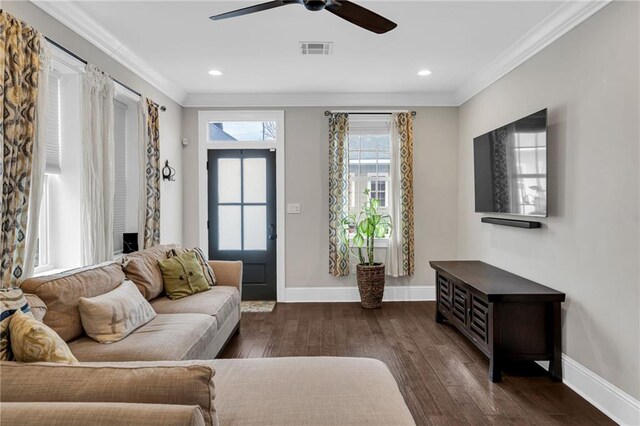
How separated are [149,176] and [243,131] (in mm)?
1528

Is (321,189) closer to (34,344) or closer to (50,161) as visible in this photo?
(50,161)

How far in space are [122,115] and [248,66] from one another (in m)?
1.35

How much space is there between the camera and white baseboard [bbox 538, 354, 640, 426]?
2125 mm

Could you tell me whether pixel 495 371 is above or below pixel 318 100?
below

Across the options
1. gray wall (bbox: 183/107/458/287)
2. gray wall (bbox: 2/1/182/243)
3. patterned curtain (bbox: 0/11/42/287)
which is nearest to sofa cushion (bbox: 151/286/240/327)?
patterned curtain (bbox: 0/11/42/287)

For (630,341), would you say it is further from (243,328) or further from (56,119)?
(56,119)

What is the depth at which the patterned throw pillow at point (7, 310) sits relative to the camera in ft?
5.03

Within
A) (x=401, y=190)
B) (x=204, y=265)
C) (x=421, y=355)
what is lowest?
(x=421, y=355)

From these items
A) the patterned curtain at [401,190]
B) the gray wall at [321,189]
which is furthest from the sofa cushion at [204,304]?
the patterned curtain at [401,190]

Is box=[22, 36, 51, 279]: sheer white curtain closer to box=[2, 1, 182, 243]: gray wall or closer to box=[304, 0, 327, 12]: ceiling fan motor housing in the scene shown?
box=[2, 1, 182, 243]: gray wall

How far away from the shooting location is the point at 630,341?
214 centimetres

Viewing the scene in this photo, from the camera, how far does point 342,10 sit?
2035 mm

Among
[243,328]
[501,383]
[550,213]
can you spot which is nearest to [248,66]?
[243,328]

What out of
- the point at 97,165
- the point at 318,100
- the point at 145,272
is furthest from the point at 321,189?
the point at 97,165
